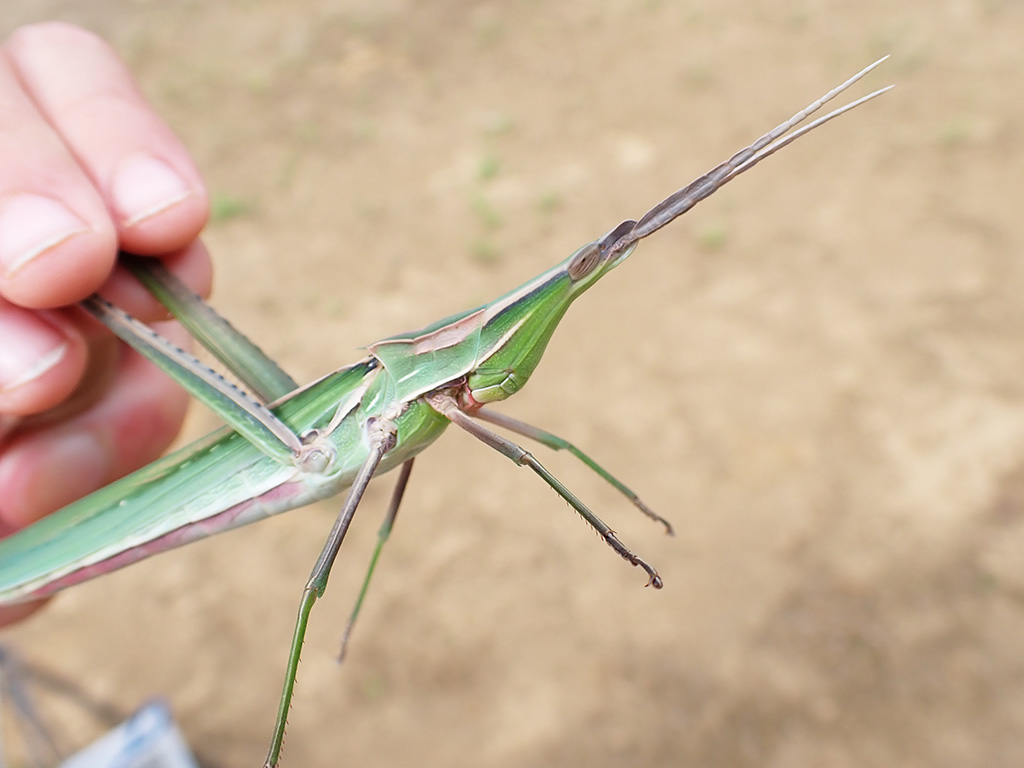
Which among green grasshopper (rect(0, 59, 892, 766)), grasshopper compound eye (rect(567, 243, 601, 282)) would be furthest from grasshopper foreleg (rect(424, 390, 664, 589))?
grasshopper compound eye (rect(567, 243, 601, 282))

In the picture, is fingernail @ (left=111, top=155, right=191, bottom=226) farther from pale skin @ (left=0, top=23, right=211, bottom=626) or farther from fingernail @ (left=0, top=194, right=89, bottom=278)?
fingernail @ (left=0, top=194, right=89, bottom=278)

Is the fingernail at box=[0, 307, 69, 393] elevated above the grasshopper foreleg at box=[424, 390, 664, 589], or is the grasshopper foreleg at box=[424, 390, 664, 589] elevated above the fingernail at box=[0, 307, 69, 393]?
the fingernail at box=[0, 307, 69, 393]

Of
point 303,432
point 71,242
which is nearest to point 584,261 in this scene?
point 303,432

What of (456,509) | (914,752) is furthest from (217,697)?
(914,752)

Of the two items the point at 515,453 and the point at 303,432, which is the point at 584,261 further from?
the point at 303,432

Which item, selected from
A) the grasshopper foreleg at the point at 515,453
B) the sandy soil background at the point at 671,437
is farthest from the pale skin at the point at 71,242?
the sandy soil background at the point at 671,437

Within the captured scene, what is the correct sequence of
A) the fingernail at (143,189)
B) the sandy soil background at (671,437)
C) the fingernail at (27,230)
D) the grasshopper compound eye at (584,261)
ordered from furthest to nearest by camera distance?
the sandy soil background at (671,437) → the fingernail at (143,189) → the fingernail at (27,230) → the grasshopper compound eye at (584,261)

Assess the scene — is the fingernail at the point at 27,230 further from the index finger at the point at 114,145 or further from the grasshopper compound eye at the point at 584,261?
the grasshopper compound eye at the point at 584,261
